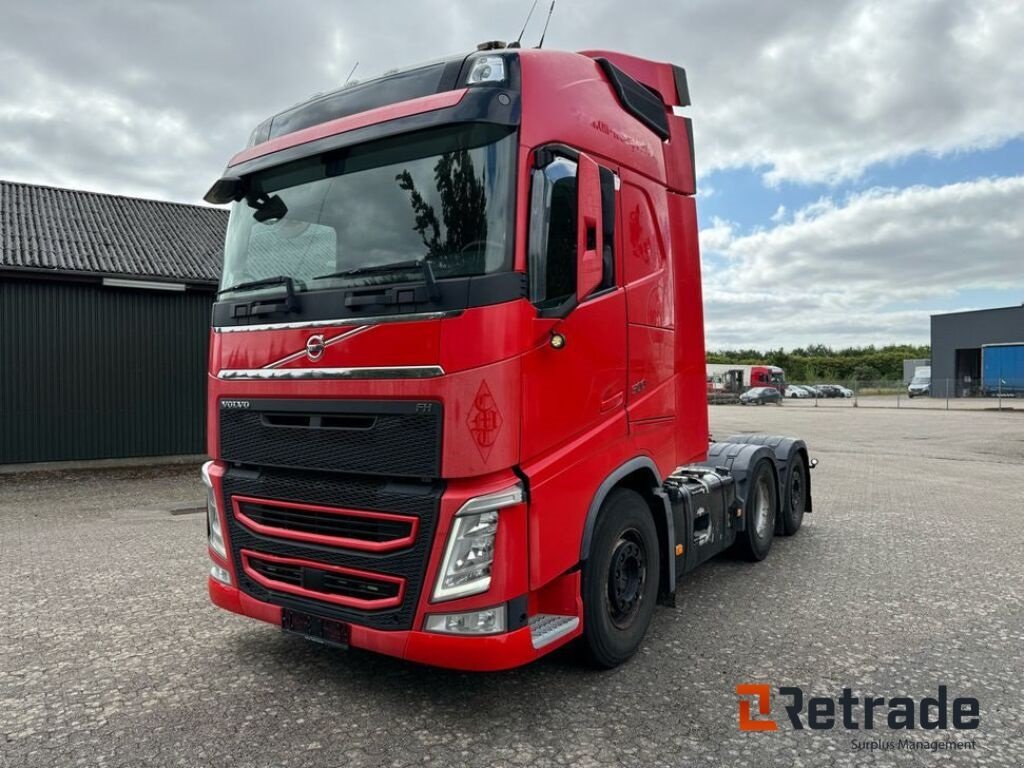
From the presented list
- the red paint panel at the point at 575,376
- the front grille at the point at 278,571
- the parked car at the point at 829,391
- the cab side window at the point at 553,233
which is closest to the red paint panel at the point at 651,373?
the red paint panel at the point at 575,376

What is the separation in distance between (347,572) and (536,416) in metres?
1.19

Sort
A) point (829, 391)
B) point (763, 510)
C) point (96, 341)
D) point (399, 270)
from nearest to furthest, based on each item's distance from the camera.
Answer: point (399, 270), point (763, 510), point (96, 341), point (829, 391)

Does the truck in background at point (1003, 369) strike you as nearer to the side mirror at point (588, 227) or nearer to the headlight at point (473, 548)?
the side mirror at point (588, 227)

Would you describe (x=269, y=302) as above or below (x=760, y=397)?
above

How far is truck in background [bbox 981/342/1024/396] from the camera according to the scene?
4634 centimetres

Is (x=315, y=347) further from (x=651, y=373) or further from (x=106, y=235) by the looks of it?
(x=106, y=235)

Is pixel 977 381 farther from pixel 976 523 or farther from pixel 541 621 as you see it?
pixel 541 621

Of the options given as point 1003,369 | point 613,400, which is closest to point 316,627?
point 613,400

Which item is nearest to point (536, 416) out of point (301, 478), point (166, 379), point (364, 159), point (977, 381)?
point (301, 478)

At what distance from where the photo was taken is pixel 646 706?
352 centimetres

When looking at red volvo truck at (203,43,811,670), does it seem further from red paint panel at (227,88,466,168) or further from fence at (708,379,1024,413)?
fence at (708,379,1024,413)

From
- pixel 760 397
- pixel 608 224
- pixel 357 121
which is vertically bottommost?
pixel 760 397

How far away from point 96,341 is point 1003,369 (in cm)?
5367

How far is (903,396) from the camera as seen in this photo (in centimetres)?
5375
